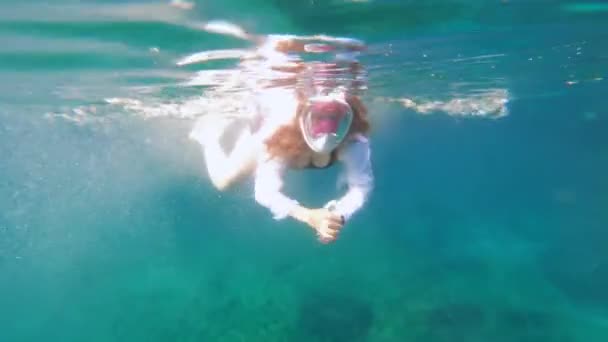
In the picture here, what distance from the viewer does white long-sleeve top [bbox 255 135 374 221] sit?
600cm

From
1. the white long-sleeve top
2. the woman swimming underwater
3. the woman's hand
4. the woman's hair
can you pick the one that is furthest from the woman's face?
the woman's hand

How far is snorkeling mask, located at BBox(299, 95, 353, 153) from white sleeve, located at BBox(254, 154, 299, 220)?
64 centimetres

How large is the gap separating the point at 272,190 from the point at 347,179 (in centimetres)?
130

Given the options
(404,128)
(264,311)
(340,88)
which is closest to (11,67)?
(340,88)

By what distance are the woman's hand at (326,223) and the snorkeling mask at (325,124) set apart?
119cm

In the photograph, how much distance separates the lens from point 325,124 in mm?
5980

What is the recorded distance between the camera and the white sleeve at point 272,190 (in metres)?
5.75

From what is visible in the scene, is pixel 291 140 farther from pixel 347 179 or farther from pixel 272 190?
pixel 347 179

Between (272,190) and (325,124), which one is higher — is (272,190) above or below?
below

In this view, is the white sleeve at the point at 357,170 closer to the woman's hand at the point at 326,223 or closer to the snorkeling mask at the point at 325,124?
the snorkeling mask at the point at 325,124

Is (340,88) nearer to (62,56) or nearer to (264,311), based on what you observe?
(62,56)

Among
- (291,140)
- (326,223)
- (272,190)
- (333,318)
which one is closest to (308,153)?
(291,140)

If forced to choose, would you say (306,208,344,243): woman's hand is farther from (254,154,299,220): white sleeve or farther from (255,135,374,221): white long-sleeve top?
(255,135,374,221): white long-sleeve top

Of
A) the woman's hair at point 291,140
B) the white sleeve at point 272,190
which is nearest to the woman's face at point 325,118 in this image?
the woman's hair at point 291,140
